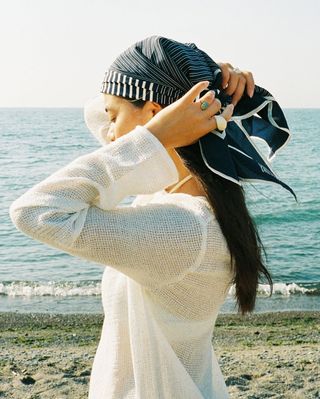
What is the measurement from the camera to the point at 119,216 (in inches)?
74.2

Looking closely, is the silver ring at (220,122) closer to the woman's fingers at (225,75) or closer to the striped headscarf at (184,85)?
the striped headscarf at (184,85)

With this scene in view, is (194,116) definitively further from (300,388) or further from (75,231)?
(300,388)

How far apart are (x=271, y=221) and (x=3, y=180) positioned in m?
16.1

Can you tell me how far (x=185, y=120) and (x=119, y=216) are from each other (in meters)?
0.32

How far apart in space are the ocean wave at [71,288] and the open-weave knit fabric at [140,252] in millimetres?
10901

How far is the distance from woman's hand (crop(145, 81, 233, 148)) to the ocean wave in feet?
36.4

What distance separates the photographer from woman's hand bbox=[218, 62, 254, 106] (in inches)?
87.3

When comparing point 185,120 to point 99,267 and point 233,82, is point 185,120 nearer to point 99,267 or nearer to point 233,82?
point 233,82

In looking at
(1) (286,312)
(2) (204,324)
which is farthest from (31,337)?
(2) (204,324)

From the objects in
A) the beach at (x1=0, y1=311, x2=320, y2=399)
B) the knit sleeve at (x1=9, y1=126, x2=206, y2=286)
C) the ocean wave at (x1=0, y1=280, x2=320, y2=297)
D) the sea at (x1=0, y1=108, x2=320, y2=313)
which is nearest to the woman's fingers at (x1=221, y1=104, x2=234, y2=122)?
the knit sleeve at (x1=9, y1=126, x2=206, y2=286)

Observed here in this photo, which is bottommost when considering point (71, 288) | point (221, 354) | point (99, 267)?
point (99, 267)

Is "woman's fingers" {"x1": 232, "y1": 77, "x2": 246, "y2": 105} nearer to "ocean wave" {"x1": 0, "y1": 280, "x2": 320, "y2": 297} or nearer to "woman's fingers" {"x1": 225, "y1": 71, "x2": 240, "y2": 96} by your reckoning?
"woman's fingers" {"x1": 225, "y1": 71, "x2": 240, "y2": 96}

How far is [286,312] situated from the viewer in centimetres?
1163

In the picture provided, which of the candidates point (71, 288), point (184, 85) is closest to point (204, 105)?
point (184, 85)
